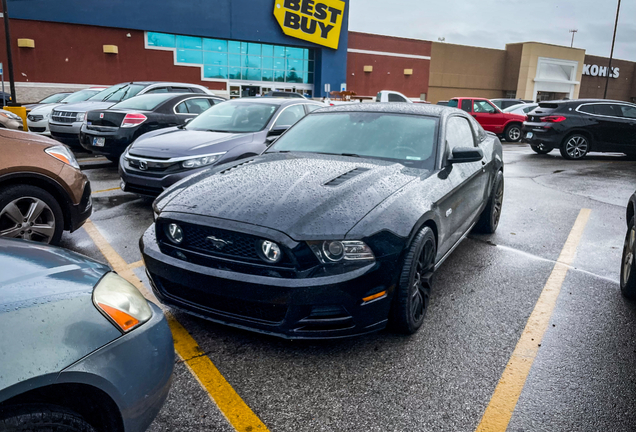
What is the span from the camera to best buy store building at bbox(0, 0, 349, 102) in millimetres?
25062

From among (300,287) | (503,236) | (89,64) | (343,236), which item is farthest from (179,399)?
(89,64)

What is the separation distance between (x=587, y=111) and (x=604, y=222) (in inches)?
315

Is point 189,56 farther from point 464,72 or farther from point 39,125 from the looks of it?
point 464,72

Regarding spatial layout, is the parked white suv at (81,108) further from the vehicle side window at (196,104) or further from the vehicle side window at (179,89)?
the vehicle side window at (196,104)

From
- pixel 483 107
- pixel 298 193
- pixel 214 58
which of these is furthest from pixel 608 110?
pixel 214 58

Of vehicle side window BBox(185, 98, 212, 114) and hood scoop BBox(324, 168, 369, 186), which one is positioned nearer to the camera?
hood scoop BBox(324, 168, 369, 186)

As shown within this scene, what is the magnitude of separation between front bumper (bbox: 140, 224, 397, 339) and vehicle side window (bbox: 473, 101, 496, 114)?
17.5 m

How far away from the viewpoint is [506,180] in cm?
993

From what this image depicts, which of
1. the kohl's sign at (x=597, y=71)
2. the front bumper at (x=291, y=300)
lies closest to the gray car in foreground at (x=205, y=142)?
the front bumper at (x=291, y=300)

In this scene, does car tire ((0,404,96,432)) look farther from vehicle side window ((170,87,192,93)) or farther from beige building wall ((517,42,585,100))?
beige building wall ((517,42,585,100))

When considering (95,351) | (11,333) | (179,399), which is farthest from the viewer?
(179,399)

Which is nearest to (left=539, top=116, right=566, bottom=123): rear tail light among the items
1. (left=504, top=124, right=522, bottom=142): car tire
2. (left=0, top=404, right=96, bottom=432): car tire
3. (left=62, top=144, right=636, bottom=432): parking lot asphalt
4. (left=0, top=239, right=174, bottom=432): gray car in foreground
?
(left=504, top=124, right=522, bottom=142): car tire

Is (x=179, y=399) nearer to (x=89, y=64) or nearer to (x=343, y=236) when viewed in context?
(x=343, y=236)

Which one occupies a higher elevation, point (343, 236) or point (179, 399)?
point (343, 236)
